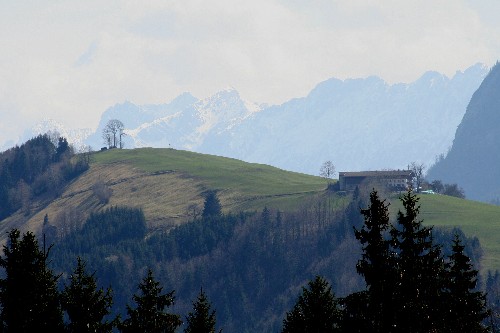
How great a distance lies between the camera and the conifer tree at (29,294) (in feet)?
147

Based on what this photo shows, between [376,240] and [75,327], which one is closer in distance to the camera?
[376,240]

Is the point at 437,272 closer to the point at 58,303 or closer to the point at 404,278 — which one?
the point at 404,278

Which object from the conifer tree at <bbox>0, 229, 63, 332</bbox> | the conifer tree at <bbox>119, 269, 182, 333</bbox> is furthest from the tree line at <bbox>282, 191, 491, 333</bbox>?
the conifer tree at <bbox>0, 229, 63, 332</bbox>

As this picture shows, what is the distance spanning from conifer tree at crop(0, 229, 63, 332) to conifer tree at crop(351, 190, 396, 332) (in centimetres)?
1315

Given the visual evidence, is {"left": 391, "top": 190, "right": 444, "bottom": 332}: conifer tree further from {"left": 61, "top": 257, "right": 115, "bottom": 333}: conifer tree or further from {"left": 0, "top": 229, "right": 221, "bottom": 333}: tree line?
{"left": 61, "top": 257, "right": 115, "bottom": 333}: conifer tree

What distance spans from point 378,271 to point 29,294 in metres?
14.6

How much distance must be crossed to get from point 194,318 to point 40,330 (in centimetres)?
830

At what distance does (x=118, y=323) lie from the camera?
4512 cm

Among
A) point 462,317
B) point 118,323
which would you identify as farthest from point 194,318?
point 462,317

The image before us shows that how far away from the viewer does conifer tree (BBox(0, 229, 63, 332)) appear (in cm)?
4469

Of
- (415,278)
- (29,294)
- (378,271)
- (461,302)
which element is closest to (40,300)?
(29,294)

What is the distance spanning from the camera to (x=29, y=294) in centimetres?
4488

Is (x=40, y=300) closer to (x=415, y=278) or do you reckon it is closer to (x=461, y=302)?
(x=415, y=278)

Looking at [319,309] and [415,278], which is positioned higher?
[415,278]
